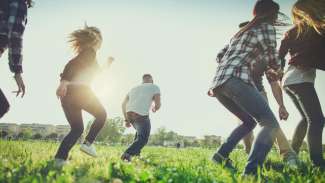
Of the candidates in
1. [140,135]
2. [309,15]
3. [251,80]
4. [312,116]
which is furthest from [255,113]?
[140,135]

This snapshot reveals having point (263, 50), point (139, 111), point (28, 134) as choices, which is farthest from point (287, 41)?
point (28, 134)

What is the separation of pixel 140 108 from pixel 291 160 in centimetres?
319

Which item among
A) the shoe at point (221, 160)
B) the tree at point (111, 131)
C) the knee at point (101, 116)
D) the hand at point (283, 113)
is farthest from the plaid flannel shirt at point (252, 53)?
the tree at point (111, 131)

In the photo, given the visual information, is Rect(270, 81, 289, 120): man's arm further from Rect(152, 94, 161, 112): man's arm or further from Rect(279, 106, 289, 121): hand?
Rect(152, 94, 161, 112): man's arm

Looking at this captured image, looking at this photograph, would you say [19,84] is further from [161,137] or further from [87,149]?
[161,137]

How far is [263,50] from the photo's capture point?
3938 millimetres

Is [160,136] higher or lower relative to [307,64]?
lower

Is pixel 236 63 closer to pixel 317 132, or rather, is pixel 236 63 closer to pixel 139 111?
pixel 317 132

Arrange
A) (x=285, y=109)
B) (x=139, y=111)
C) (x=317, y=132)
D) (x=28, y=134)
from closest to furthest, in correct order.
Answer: (x=285, y=109) → (x=317, y=132) → (x=139, y=111) → (x=28, y=134)

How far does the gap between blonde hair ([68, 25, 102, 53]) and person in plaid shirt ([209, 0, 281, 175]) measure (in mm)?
2334

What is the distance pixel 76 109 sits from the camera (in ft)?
15.3

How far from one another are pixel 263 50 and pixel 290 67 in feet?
4.92

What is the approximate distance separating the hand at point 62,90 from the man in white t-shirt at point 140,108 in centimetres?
188

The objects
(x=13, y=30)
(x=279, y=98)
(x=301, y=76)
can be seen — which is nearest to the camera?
(x=13, y=30)
